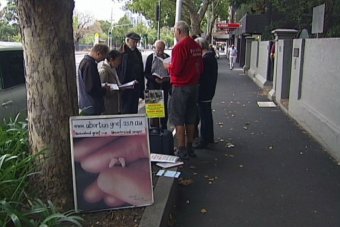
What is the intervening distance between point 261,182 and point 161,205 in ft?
6.40

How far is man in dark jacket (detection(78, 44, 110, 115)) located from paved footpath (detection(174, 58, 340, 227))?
1497 millimetres

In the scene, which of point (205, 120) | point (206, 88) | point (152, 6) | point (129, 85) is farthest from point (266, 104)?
point (152, 6)

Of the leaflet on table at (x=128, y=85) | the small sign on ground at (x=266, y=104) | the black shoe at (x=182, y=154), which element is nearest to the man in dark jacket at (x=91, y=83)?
the leaflet on table at (x=128, y=85)

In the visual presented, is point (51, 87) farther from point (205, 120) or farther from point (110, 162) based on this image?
point (205, 120)

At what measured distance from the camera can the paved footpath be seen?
445cm

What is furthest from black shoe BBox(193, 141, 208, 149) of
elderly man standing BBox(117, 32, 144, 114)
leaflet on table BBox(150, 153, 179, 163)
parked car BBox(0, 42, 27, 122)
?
parked car BBox(0, 42, 27, 122)

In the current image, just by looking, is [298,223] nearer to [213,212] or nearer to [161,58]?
[213,212]

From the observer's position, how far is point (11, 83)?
6.77 metres

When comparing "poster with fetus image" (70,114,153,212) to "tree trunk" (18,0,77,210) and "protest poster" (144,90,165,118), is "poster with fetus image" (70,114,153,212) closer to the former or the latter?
"tree trunk" (18,0,77,210)

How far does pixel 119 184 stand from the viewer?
386 centimetres

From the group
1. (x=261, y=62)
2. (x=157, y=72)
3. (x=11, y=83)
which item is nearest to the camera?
(x=11, y=83)

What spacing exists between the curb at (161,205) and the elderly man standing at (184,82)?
1.62 metres

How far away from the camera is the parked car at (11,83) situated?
6.38 m

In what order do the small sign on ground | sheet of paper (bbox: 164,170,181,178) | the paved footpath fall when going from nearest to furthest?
the paved footpath, sheet of paper (bbox: 164,170,181,178), the small sign on ground
